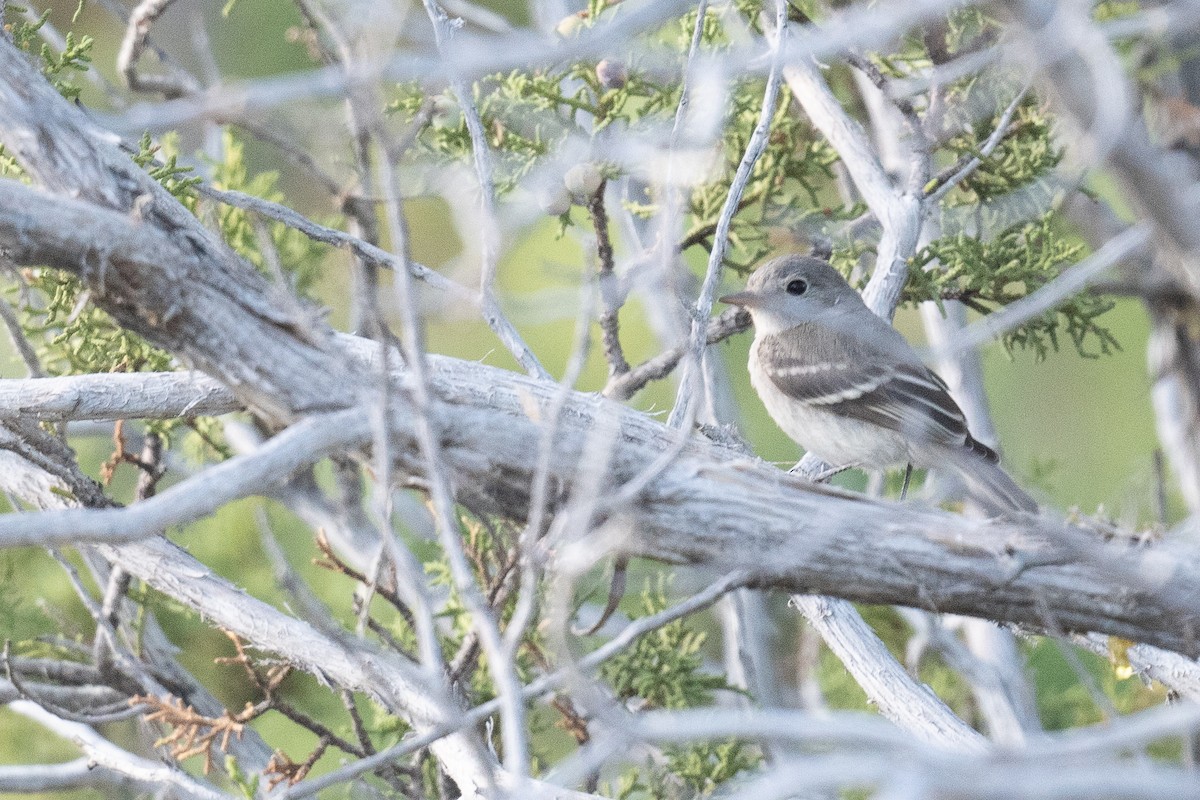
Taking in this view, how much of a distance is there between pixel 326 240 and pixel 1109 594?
7.26 ft

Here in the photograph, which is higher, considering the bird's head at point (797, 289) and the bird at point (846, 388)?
the bird's head at point (797, 289)

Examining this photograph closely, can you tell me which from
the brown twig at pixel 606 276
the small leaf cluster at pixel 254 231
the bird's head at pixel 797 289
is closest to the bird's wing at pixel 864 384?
the bird's head at pixel 797 289

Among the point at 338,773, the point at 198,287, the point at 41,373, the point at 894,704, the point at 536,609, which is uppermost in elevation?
the point at 41,373

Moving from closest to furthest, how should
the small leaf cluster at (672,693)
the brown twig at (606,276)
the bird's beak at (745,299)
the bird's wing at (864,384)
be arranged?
the brown twig at (606,276), the small leaf cluster at (672,693), the bird's wing at (864,384), the bird's beak at (745,299)

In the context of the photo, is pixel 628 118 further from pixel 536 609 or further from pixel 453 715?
pixel 453 715

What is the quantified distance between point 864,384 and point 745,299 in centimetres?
50

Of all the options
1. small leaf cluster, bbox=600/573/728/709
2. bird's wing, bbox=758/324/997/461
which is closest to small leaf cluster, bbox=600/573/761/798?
small leaf cluster, bbox=600/573/728/709

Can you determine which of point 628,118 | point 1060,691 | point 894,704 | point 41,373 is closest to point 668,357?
point 628,118

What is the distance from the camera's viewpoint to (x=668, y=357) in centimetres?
376

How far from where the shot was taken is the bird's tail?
388cm

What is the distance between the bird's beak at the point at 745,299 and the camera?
4317 mm

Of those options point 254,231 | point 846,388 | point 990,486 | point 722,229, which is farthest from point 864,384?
point 254,231

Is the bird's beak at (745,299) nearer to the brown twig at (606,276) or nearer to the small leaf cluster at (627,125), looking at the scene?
the small leaf cluster at (627,125)

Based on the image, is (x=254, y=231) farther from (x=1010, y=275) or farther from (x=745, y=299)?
(x=1010, y=275)
